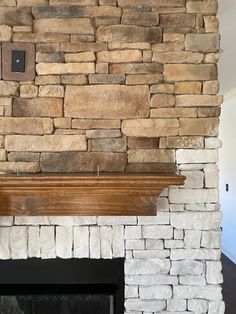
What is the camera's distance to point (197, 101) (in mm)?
1993

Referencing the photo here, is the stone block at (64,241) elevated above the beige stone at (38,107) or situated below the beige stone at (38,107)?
below

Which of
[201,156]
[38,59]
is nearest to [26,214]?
[38,59]

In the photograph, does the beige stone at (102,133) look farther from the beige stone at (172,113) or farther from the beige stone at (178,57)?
the beige stone at (178,57)

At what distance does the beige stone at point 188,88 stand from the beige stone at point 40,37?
71 centimetres

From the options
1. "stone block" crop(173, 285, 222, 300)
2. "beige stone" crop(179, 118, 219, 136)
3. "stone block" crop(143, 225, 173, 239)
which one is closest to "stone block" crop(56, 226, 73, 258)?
"stone block" crop(143, 225, 173, 239)

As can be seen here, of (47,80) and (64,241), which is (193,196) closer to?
(64,241)

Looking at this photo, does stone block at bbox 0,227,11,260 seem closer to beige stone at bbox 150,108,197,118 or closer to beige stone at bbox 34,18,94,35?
beige stone at bbox 150,108,197,118

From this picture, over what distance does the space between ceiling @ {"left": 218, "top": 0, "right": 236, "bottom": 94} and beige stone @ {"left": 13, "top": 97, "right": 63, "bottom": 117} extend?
1307 mm

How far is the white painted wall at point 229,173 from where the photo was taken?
5.03 metres

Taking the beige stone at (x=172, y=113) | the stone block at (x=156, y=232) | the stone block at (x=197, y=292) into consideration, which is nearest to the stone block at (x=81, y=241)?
the stone block at (x=156, y=232)

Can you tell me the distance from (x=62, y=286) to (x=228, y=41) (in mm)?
2387

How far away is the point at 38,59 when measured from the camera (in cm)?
200

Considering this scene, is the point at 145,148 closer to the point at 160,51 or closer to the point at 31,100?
the point at 160,51

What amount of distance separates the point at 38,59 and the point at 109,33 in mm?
446
